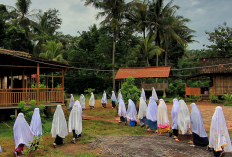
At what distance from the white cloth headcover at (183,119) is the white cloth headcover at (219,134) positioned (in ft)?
4.85

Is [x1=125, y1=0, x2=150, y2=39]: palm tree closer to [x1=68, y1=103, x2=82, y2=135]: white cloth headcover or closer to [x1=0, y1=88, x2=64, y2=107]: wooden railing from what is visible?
[x1=0, y1=88, x2=64, y2=107]: wooden railing

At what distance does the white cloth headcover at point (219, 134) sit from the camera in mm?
5172

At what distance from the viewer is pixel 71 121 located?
23.7 feet

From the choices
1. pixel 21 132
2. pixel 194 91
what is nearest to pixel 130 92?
pixel 21 132

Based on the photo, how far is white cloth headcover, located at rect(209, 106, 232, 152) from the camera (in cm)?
517

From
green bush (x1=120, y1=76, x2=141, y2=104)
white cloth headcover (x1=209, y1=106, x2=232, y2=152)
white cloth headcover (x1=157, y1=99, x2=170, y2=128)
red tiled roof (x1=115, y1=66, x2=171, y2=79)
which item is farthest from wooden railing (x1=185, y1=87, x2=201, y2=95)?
white cloth headcover (x1=209, y1=106, x2=232, y2=152)

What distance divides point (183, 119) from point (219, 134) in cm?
174

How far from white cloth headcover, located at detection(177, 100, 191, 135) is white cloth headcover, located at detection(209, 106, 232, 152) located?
4.85 feet

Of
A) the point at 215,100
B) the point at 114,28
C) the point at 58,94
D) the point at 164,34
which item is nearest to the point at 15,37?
the point at 114,28

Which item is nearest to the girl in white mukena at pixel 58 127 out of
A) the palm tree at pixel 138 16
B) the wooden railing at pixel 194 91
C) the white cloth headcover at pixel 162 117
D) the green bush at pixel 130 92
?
the white cloth headcover at pixel 162 117

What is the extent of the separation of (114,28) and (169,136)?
19411mm

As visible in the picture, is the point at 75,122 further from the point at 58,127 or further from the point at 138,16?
the point at 138,16

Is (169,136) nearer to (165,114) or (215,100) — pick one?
(165,114)

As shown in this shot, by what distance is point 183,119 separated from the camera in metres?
6.92
